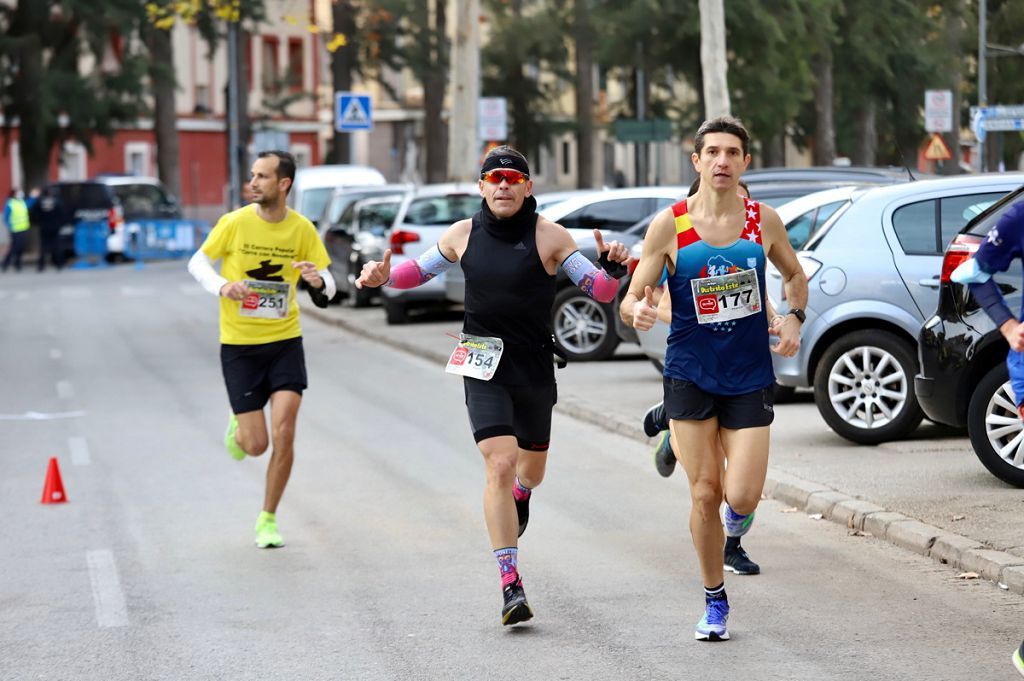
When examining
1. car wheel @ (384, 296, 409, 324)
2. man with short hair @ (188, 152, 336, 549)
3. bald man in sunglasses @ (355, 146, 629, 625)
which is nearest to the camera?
bald man in sunglasses @ (355, 146, 629, 625)

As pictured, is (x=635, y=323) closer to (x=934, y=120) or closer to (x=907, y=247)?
(x=907, y=247)

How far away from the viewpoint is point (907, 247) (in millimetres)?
12273

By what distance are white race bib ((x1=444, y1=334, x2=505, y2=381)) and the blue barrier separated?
3714cm

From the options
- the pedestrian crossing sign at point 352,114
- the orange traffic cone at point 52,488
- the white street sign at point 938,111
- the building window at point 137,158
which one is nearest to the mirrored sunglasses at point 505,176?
the orange traffic cone at point 52,488

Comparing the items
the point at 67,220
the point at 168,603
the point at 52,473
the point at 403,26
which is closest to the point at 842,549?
the point at 168,603

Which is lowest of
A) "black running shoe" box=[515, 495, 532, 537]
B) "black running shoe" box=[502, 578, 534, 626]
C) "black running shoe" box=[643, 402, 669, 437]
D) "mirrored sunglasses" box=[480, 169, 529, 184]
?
"black running shoe" box=[502, 578, 534, 626]

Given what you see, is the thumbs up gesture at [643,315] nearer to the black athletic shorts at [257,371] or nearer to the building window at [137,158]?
the black athletic shorts at [257,371]

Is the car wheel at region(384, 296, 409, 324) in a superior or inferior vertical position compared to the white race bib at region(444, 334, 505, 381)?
inferior

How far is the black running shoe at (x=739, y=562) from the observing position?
8.38m

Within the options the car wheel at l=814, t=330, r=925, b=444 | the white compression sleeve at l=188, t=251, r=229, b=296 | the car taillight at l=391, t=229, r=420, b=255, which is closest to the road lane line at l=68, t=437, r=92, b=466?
the white compression sleeve at l=188, t=251, r=229, b=296

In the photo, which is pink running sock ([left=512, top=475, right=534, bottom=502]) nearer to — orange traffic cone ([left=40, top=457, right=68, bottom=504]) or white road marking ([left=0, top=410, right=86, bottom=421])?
orange traffic cone ([left=40, top=457, right=68, bottom=504])

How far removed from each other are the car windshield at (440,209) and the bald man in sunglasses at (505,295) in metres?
16.6

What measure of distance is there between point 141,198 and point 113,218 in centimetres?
167

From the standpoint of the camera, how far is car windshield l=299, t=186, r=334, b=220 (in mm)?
35594
